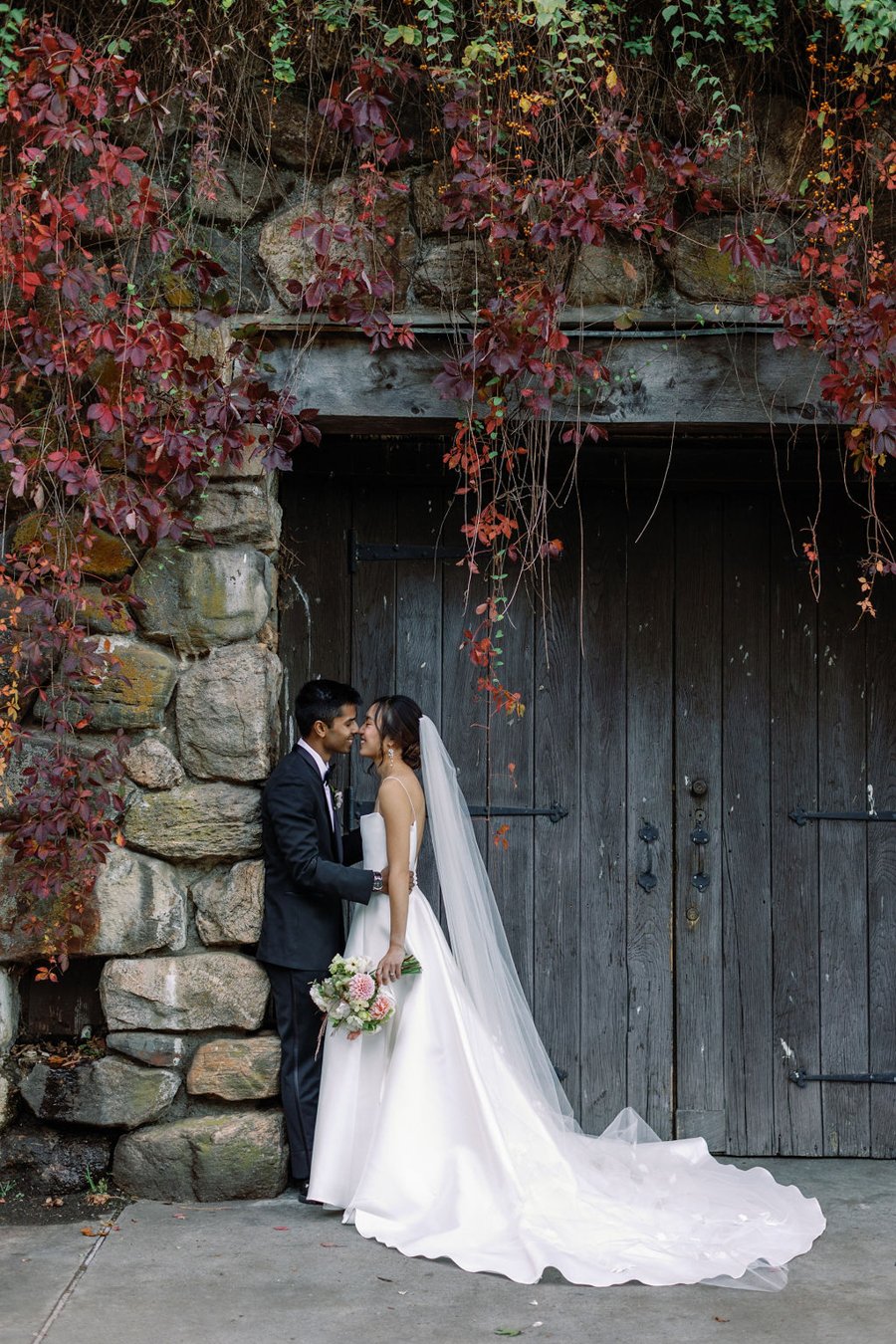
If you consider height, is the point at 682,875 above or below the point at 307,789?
below

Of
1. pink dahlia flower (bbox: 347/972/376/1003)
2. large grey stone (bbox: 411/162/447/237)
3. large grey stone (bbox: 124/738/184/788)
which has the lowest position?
pink dahlia flower (bbox: 347/972/376/1003)

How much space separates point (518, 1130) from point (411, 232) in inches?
106

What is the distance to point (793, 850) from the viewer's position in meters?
4.21

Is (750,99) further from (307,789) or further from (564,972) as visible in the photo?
(564,972)

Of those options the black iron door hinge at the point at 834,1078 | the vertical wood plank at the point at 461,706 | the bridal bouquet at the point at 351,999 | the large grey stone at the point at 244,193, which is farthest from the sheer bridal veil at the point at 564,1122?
the large grey stone at the point at 244,193

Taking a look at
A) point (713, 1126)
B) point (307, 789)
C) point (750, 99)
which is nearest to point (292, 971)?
point (307, 789)

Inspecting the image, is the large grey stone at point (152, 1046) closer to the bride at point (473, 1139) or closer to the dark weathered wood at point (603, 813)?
the bride at point (473, 1139)

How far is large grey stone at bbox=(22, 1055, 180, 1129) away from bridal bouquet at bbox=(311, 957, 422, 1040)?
20.2 inches

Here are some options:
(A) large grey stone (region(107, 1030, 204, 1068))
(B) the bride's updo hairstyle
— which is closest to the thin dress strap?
(B) the bride's updo hairstyle

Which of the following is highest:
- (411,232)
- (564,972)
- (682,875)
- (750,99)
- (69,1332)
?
(750,99)

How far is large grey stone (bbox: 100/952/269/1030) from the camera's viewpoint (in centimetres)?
360

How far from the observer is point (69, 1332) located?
275 centimetres

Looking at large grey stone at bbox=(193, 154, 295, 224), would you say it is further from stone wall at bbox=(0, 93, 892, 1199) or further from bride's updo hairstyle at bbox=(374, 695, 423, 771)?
bride's updo hairstyle at bbox=(374, 695, 423, 771)

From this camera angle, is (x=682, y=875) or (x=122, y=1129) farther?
(x=682, y=875)
